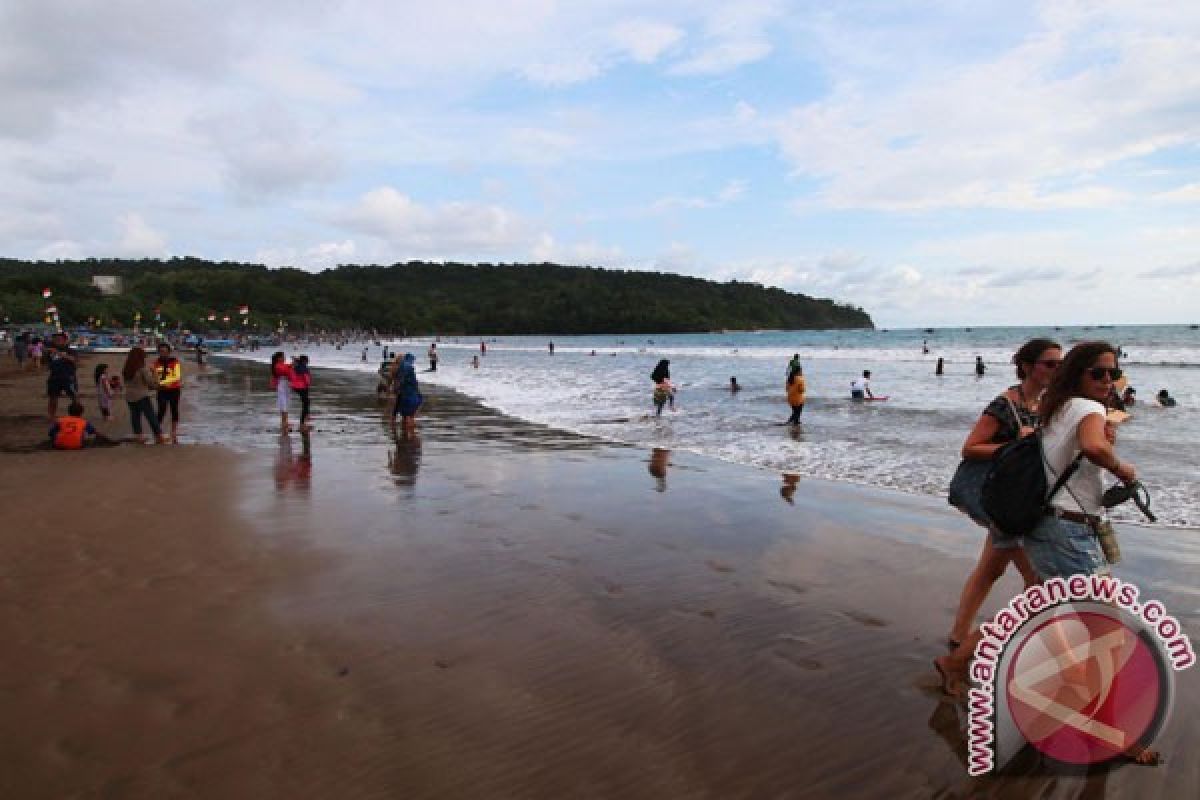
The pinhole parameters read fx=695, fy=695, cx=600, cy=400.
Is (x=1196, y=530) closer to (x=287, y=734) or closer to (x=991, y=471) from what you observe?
(x=991, y=471)

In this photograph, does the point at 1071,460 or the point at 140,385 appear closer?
the point at 1071,460

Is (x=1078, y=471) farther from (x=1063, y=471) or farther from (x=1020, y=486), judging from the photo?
(x=1020, y=486)

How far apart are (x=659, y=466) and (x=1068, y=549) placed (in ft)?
25.6

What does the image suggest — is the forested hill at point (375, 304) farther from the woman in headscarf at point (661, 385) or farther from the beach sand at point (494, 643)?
the beach sand at point (494, 643)

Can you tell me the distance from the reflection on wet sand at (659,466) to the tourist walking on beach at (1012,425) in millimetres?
5282

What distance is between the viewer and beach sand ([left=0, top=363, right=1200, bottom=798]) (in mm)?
3135

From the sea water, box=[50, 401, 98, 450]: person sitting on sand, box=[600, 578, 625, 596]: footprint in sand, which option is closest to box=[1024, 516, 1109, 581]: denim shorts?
box=[600, 578, 625, 596]: footprint in sand

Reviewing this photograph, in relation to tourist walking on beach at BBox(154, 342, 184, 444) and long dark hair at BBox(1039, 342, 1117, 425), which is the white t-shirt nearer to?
long dark hair at BBox(1039, 342, 1117, 425)

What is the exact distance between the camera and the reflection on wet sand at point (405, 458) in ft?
31.9

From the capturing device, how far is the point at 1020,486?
3520mm

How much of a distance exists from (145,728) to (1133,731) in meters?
4.60

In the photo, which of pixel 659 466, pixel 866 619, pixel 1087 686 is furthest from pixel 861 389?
pixel 1087 686

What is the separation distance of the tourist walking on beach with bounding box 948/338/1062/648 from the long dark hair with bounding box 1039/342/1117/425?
52cm

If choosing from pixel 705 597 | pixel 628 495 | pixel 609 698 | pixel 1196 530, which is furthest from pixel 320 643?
pixel 1196 530
